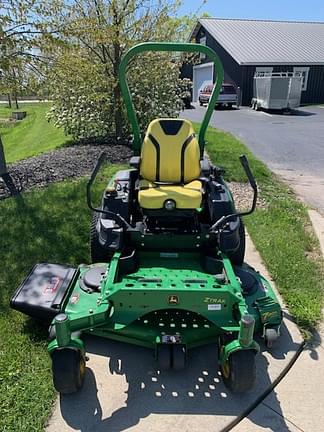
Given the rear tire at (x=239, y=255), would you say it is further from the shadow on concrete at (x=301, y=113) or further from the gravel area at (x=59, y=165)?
the shadow on concrete at (x=301, y=113)

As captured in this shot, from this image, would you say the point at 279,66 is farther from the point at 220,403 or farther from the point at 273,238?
the point at 220,403

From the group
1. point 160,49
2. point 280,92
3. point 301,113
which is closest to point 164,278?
point 160,49

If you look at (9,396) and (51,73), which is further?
(51,73)

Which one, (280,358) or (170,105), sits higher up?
(170,105)

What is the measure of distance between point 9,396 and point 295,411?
1.65 meters

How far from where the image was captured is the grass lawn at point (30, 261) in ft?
7.95

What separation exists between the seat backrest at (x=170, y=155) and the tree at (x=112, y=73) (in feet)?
12.5

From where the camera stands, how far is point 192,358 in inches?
111

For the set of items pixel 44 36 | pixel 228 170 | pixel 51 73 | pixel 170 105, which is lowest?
pixel 228 170

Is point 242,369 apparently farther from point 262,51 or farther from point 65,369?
point 262,51

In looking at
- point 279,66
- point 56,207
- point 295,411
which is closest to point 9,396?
point 295,411

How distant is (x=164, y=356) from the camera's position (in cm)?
258

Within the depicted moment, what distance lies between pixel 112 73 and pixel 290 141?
222 inches

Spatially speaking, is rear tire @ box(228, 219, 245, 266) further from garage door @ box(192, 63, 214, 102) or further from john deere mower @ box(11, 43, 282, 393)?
garage door @ box(192, 63, 214, 102)
